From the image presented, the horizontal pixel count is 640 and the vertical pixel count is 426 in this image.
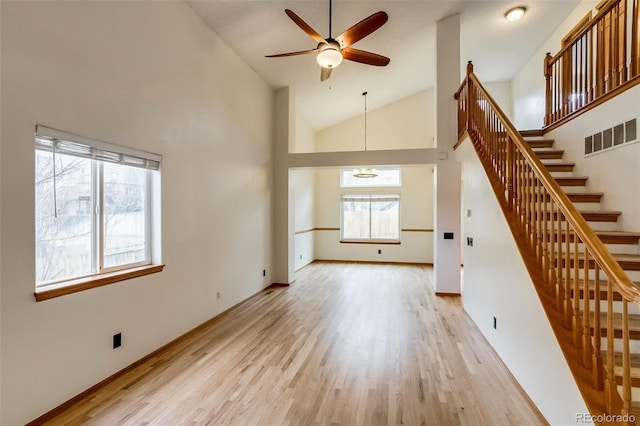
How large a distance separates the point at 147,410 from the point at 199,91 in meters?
3.30

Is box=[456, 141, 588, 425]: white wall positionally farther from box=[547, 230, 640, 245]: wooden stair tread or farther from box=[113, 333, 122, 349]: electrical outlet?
box=[113, 333, 122, 349]: electrical outlet

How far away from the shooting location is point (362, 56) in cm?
327

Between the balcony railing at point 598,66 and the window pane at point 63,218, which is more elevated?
the balcony railing at point 598,66

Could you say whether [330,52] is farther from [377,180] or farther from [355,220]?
[355,220]

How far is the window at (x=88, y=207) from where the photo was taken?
2094mm

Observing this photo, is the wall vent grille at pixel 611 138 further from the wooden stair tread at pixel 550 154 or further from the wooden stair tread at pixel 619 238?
the wooden stair tread at pixel 619 238

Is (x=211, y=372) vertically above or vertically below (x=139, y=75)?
below

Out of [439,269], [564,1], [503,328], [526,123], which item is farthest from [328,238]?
[564,1]

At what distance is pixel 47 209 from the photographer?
6.93 feet

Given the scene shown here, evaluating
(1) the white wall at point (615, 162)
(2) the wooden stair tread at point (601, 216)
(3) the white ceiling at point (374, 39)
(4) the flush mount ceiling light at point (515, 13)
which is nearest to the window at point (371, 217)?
(3) the white ceiling at point (374, 39)

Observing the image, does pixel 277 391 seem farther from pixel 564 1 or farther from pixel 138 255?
pixel 564 1

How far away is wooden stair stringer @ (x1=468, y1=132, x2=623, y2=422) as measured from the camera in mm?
1500

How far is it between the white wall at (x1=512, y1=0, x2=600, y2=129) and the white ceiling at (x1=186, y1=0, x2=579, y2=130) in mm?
128

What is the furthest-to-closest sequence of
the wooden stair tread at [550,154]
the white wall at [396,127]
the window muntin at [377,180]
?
the window muntin at [377,180] → the white wall at [396,127] → the wooden stair tread at [550,154]
